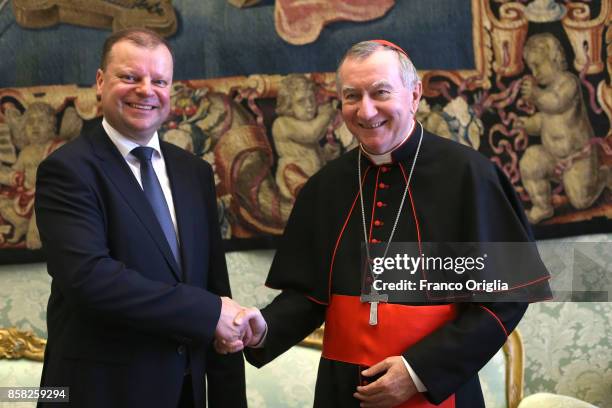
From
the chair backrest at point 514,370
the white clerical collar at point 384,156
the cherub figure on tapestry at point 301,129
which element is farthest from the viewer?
the cherub figure on tapestry at point 301,129

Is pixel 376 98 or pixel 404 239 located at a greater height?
pixel 376 98

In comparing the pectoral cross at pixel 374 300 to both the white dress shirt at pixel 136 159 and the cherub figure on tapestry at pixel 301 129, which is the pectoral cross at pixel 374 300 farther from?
the cherub figure on tapestry at pixel 301 129

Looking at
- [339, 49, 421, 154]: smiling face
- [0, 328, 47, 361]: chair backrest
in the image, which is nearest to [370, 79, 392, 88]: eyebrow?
[339, 49, 421, 154]: smiling face

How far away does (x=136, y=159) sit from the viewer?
2.21 meters

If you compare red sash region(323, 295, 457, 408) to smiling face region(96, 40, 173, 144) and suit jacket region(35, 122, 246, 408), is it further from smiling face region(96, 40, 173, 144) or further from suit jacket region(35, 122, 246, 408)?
smiling face region(96, 40, 173, 144)

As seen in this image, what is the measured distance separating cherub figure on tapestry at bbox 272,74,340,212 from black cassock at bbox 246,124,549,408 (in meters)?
0.65

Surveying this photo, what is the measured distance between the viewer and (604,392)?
315 cm

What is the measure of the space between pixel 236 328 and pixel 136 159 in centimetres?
57

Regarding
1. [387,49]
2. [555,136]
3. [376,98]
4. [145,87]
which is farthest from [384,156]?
[555,136]

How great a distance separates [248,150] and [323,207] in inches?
32.6

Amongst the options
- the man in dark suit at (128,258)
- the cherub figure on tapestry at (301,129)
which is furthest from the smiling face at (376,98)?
the cherub figure on tapestry at (301,129)

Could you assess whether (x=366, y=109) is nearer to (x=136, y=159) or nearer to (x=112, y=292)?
(x=136, y=159)

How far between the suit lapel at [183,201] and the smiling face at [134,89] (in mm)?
129

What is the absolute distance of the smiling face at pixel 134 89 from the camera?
2.16 m
